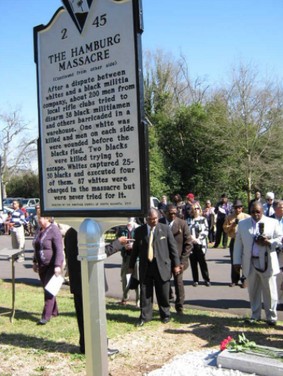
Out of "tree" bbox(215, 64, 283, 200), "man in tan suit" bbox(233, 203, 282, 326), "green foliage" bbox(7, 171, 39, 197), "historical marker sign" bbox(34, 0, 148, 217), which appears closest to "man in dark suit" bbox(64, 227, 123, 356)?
"man in tan suit" bbox(233, 203, 282, 326)

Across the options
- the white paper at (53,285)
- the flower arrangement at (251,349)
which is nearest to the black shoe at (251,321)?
the flower arrangement at (251,349)

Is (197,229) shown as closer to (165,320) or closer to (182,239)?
(182,239)

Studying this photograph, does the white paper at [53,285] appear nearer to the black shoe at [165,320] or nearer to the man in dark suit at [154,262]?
the man in dark suit at [154,262]

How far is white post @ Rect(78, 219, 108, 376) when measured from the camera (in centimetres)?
291

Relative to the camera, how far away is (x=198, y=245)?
9992mm

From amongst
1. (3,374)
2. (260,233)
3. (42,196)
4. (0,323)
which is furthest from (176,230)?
(42,196)

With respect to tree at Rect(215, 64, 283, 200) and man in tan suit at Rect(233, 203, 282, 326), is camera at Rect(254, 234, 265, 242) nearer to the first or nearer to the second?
man in tan suit at Rect(233, 203, 282, 326)

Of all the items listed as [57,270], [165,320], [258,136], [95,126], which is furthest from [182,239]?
[258,136]

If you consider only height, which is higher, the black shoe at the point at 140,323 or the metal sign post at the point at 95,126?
the metal sign post at the point at 95,126

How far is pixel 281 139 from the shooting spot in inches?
1142

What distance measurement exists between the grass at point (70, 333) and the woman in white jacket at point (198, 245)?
224 centimetres

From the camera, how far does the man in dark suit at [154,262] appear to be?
23.4 feet

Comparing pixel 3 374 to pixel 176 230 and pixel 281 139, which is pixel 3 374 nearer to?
pixel 176 230

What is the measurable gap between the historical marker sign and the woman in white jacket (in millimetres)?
7085
